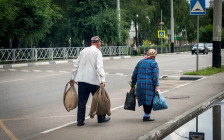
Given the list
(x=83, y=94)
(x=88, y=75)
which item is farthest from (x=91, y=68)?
(x=83, y=94)

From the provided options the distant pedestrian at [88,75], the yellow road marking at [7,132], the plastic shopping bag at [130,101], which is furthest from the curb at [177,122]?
the yellow road marking at [7,132]

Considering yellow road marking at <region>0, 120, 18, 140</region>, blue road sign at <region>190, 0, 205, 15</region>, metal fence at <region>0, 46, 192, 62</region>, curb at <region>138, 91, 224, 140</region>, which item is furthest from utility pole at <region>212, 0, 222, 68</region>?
metal fence at <region>0, 46, 192, 62</region>

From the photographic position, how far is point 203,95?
33.9 ft

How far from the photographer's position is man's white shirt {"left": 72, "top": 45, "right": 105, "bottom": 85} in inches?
265

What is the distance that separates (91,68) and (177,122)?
6.42 ft

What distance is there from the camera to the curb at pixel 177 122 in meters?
5.89

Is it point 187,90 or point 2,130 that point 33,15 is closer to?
point 187,90

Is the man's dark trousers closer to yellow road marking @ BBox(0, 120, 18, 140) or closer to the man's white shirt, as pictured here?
the man's white shirt

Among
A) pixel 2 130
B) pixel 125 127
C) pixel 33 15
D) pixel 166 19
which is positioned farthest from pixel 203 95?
pixel 166 19

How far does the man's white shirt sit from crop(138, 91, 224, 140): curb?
1423 millimetres

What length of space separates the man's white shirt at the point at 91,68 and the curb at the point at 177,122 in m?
1.42

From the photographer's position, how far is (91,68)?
22.2 ft

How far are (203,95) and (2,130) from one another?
5.91 metres

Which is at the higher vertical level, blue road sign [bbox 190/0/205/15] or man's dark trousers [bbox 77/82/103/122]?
blue road sign [bbox 190/0/205/15]
